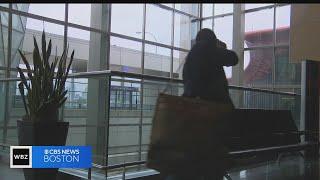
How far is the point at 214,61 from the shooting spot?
1.65 meters

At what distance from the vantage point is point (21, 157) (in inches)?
84.3

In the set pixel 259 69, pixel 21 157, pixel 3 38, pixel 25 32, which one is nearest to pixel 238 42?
pixel 259 69

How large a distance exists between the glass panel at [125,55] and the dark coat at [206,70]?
6494 mm

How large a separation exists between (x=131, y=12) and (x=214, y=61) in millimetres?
6731

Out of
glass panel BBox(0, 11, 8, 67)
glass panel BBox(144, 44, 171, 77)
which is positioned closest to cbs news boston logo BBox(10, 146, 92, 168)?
glass panel BBox(0, 11, 8, 67)

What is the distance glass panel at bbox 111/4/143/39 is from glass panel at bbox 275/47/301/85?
206 inches

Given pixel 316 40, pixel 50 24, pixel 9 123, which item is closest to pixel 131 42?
pixel 50 24

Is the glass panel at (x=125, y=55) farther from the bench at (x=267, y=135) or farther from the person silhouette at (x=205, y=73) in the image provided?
the person silhouette at (x=205, y=73)

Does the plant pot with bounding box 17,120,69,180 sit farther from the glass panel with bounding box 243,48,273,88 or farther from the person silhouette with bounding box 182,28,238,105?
the glass panel with bounding box 243,48,273,88

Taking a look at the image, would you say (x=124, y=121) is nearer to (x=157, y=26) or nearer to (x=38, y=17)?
(x=38, y=17)

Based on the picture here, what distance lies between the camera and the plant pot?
2.28 meters

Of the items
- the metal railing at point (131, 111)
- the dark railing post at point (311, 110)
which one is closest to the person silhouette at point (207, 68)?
the metal railing at point (131, 111)

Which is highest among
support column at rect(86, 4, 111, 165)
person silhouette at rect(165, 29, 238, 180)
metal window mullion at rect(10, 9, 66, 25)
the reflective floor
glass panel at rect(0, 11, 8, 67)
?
metal window mullion at rect(10, 9, 66, 25)

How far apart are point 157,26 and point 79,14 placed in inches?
77.4
